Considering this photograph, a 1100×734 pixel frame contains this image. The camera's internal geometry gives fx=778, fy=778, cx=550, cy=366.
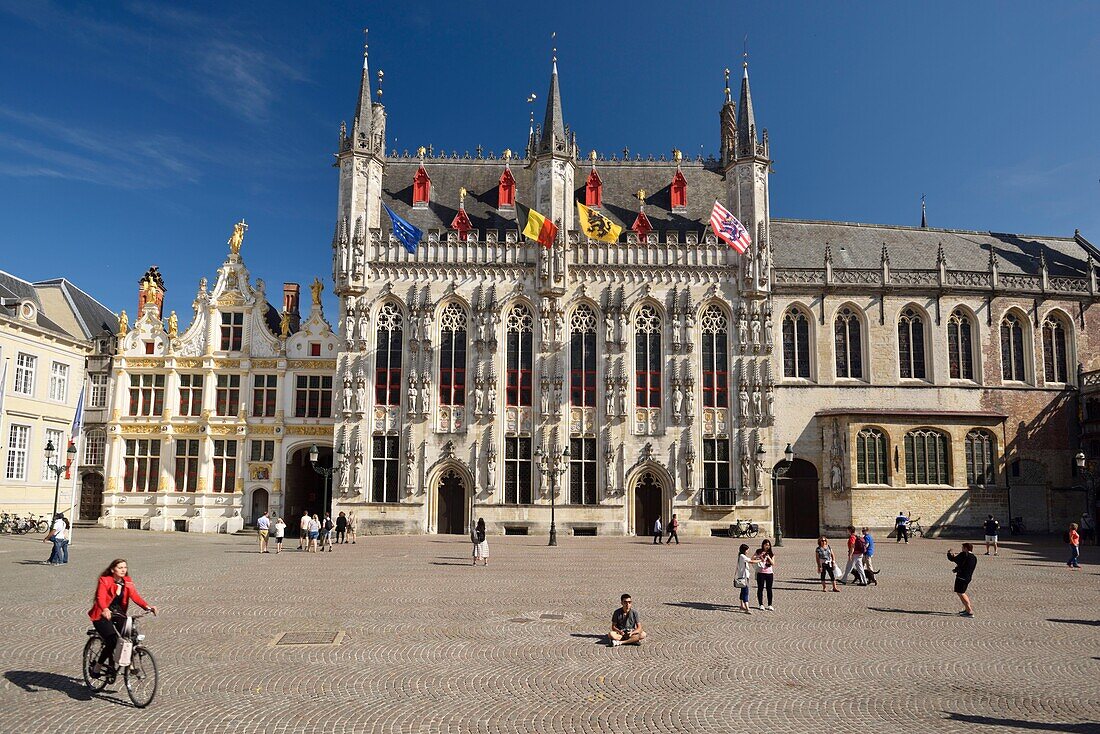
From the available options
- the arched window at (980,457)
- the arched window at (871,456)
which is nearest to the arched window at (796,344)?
the arched window at (871,456)

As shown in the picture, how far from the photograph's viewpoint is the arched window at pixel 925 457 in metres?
44.1

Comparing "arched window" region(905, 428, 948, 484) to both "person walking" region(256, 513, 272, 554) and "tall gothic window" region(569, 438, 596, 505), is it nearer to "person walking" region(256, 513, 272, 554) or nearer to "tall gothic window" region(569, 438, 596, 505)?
"tall gothic window" region(569, 438, 596, 505)

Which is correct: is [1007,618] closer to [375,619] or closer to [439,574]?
[375,619]

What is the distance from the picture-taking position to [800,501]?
150ft

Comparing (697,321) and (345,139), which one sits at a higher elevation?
→ (345,139)

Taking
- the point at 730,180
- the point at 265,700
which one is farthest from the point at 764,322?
the point at 265,700

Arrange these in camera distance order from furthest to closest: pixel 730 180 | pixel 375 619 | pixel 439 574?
pixel 730 180 → pixel 439 574 → pixel 375 619

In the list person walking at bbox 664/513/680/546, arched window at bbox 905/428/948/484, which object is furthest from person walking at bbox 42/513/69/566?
arched window at bbox 905/428/948/484

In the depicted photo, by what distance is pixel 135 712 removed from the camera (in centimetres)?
982

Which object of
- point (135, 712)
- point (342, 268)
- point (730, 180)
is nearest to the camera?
point (135, 712)

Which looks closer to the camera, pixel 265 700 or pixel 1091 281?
pixel 265 700

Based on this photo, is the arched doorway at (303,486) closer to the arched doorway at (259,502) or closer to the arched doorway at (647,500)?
the arched doorway at (259,502)

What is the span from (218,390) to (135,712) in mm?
39884

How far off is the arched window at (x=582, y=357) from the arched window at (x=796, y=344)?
38.1 feet
